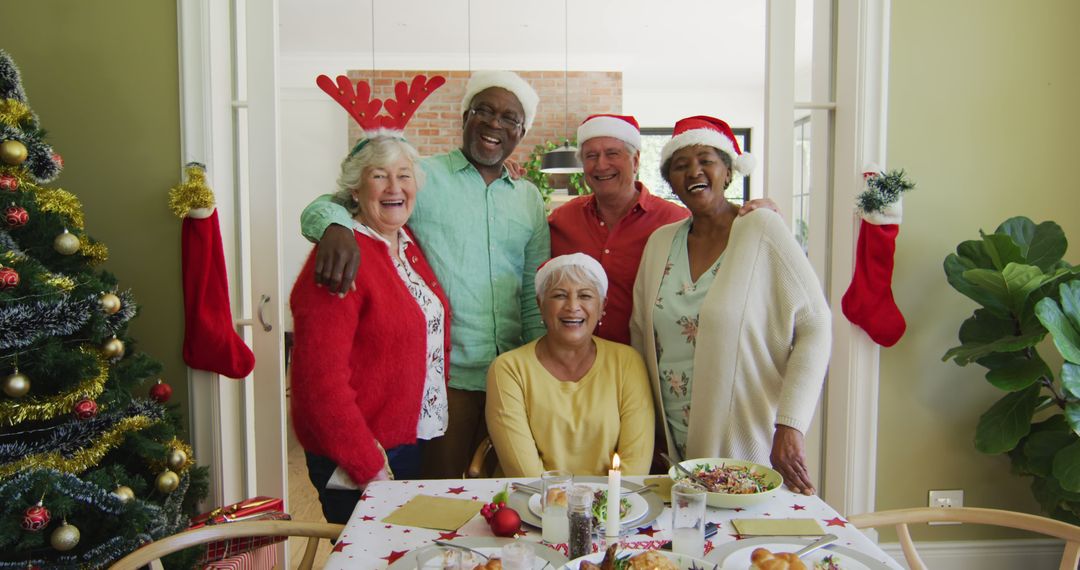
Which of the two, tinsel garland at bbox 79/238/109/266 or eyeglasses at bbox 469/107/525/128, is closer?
tinsel garland at bbox 79/238/109/266

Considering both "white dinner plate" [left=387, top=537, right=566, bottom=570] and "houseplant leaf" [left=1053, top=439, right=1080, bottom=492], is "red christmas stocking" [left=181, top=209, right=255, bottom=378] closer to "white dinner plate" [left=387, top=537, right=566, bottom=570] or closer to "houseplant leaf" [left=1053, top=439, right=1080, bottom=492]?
"white dinner plate" [left=387, top=537, right=566, bottom=570]

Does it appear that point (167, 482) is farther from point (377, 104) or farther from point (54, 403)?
point (377, 104)

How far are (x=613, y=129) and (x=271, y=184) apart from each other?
1.19 meters

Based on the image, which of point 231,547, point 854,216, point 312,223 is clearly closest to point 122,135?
point 312,223

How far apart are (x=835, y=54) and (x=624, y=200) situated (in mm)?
1060

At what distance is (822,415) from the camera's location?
2.72 metres

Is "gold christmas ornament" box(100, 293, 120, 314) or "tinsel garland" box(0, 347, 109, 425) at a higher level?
"gold christmas ornament" box(100, 293, 120, 314)

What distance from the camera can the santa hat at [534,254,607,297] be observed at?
6.60 feet

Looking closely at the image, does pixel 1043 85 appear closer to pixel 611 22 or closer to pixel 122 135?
pixel 122 135

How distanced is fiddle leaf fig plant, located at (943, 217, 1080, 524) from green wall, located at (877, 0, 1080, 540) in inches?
5.4

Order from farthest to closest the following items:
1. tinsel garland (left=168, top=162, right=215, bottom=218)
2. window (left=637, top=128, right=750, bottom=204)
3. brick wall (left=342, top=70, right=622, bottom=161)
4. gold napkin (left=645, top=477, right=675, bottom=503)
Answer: window (left=637, top=128, right=750, bottom=204) → brick wall (left=342, top=70, right=622, bottom=161) → tinsel garland (left=168, top=162, right=215, bottom=218) → gold napkin (left=645, top=477, right=675, bottom=503)

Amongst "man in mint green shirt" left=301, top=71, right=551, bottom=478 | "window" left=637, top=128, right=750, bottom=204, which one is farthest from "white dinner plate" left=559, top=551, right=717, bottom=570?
"window" left=637, top=128, right=750, bottom=204

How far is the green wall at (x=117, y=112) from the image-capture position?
7.55ft

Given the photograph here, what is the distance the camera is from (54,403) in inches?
66.8
